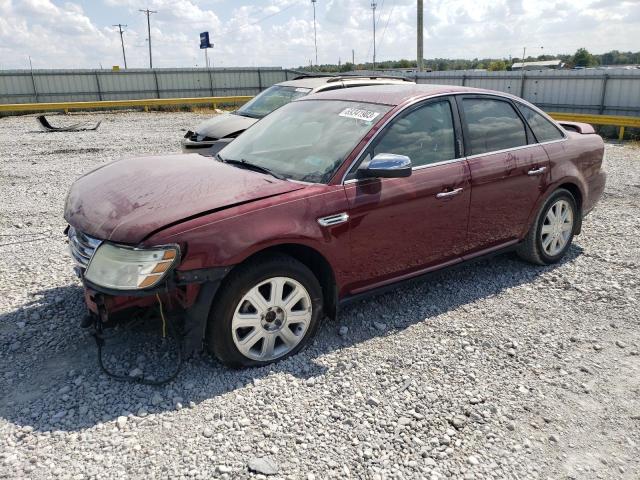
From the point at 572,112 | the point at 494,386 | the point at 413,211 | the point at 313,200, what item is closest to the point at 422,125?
the point at 413,211

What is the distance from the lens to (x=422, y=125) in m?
4.21

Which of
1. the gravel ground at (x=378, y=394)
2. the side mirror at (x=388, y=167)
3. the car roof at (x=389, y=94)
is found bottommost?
the gravel ground at (x=378, y=394)

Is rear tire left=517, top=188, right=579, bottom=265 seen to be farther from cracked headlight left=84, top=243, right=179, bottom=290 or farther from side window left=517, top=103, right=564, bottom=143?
cracked headlight left=84, top=243, right=179, bottom=290

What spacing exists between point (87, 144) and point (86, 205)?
11.1 m

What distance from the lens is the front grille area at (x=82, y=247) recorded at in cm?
324

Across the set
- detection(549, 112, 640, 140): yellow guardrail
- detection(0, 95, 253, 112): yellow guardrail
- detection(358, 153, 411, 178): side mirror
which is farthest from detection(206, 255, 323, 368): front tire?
detection(0, 95, 253, 112): yellow guardrail

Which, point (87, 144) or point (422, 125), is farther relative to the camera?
point (87, 144)

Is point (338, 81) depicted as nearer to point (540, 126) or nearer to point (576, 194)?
point (540, 126)

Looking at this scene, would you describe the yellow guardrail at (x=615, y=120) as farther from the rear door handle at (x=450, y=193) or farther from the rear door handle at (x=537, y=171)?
the rear door handle at (x=450, y=193)

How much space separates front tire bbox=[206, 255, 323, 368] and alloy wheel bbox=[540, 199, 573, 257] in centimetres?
268

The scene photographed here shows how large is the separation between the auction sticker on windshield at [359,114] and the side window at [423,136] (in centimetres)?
17

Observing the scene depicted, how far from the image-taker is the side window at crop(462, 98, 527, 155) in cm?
449

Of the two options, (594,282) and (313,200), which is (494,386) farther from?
(594,282)

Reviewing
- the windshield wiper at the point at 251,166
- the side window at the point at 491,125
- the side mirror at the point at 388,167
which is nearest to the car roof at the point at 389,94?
the side window at the point at 491,125
